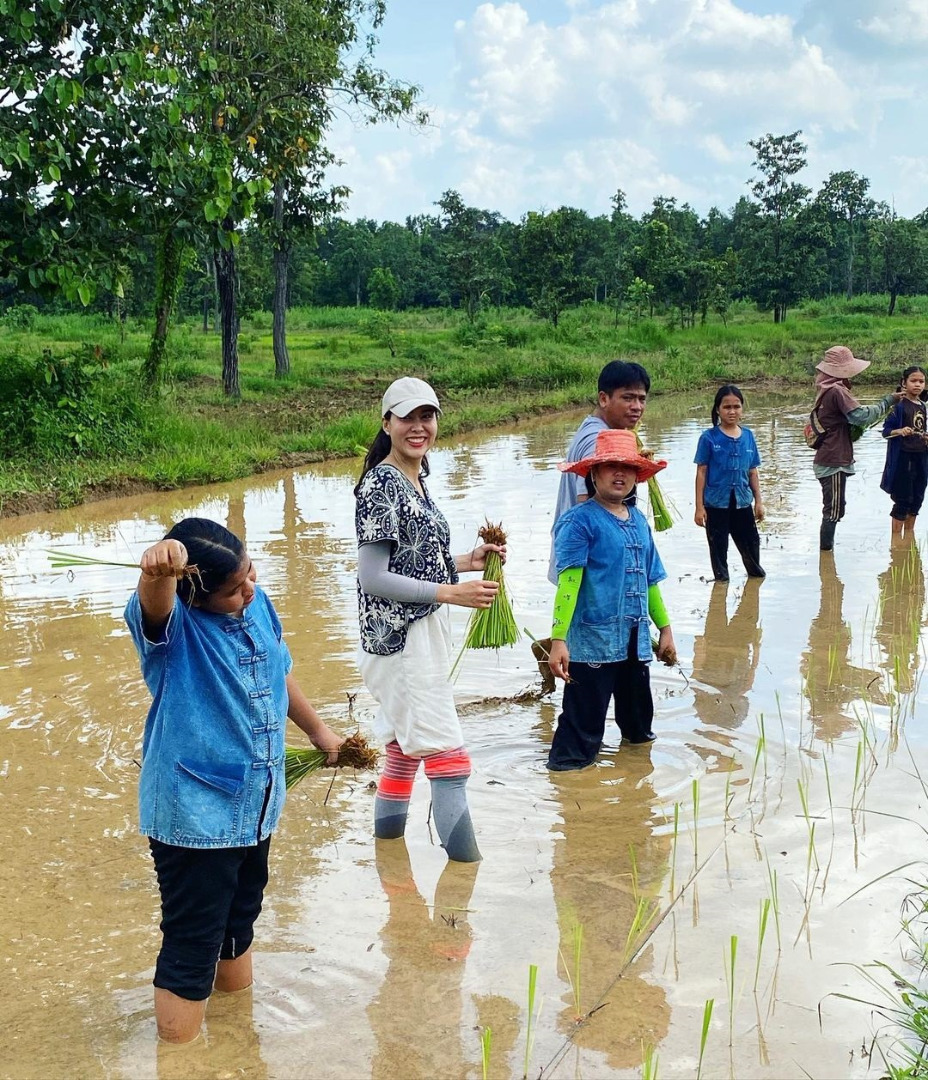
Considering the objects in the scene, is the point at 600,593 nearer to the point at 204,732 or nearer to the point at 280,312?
the point at 204,732

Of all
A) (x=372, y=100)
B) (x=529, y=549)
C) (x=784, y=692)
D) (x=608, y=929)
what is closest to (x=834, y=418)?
(x=529, y=549)

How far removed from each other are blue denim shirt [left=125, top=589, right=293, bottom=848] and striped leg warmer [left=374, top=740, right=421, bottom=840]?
3.88 feet

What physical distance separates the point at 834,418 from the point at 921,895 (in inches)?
240

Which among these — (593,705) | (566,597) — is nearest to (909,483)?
(593,705)

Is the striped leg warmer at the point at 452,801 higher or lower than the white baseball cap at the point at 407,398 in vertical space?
lower

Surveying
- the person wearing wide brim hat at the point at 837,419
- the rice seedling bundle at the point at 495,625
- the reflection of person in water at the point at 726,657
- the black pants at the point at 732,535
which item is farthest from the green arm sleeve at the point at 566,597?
the person wearing wide brim hat at the point at 837,419

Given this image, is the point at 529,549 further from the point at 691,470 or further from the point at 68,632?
the point at 691,470

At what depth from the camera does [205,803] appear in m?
2.85

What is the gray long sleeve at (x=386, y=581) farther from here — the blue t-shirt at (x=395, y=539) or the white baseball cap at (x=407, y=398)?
the white baseball cap at (x=407, y=398)

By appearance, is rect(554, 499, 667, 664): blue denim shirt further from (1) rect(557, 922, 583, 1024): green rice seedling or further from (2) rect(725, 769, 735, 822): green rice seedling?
(1) rect(557, 922, 583, 1024): green rice seedling

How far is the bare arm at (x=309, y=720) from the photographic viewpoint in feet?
10.7

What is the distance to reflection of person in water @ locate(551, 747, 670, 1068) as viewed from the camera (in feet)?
10.2

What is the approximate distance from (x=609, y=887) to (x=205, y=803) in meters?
1.66

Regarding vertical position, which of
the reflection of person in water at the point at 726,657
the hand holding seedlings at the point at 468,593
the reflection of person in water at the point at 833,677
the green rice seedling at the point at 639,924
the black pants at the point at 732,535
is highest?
the hand holding seedlings at the point at 468,593
